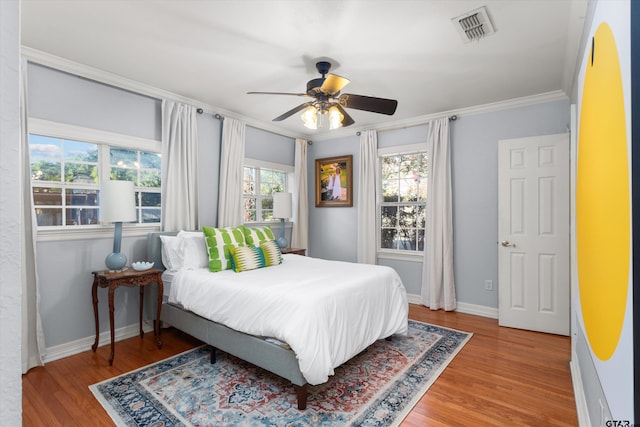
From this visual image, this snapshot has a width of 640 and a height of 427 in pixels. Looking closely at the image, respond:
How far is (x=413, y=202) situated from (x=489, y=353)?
7.31 ft

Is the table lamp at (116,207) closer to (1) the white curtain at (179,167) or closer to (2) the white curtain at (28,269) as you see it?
(2) the white curtain at (28,269)

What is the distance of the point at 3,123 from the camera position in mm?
401

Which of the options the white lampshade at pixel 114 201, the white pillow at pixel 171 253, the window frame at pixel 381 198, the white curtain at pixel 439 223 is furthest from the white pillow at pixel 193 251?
the white curtain at pixel 439 223

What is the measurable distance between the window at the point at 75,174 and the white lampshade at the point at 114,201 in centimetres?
32

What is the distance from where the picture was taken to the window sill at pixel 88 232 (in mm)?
2906

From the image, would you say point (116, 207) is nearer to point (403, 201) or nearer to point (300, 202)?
point (300, 202)

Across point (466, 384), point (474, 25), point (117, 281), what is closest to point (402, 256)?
point (466, 384)

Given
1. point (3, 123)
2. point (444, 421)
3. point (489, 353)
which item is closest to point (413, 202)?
point (489, 353)

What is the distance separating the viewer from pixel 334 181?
17.7 ft

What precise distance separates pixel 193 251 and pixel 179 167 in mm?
1028

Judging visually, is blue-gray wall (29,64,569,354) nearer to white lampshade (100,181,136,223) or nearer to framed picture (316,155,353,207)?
framed picture (316,155,353,207)

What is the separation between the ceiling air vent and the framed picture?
9.24 feet

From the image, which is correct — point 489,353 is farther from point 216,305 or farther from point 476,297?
point 216,305

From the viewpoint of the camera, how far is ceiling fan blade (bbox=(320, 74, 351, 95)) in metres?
2.56
